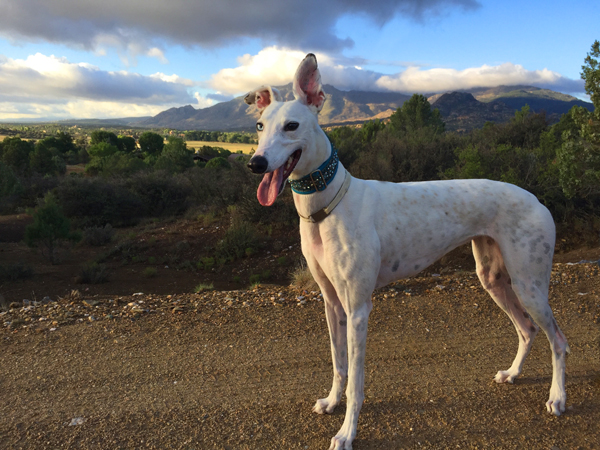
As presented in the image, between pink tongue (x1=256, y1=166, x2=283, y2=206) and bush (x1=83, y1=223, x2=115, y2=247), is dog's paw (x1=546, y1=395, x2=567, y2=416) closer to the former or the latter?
pink tongue (x1=256, y1=166, x2=283, y2=206)

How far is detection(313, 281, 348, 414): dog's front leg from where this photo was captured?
3242 mm

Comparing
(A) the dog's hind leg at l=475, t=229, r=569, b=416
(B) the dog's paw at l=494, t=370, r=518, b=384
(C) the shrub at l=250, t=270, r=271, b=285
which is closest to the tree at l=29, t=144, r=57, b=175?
(C) the shrub at l=250, t=270, r=271, b=285

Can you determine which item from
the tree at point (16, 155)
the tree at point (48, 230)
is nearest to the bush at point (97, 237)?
the tree at point (48, 230)

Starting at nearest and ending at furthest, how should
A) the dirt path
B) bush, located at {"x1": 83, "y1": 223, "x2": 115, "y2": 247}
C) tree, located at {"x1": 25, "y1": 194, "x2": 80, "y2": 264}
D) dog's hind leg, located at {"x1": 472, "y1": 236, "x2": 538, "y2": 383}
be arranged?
the dirt path < dog's hind leg, located at {"x1": 472, "y1": 236, "x2": 538, "y2": 383} < tree, located at {"x1": 25, "y1": 194, "x2": 80, "y2": 264} < bush, located at {"x1": 83, "y1": 223, "x2": 115, "y2": 247}

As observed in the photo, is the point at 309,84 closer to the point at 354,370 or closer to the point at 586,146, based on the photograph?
the point at 354,370

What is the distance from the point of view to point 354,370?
293 centimetres

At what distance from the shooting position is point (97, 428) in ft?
10.7

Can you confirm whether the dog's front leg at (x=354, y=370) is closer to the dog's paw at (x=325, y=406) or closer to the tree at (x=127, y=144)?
the dog's paw at (x=325, y=406)

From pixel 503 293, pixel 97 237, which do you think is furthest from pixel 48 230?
pixel 503 293

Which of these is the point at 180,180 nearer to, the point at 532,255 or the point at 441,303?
the point at 441,303

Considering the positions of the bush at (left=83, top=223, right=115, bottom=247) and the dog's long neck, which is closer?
the dog's long neck

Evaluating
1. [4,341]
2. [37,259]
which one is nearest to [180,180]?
[37,259]

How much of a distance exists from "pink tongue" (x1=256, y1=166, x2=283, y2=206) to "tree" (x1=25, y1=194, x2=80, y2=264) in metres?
13.9

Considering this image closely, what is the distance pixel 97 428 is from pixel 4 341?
2.50 m
